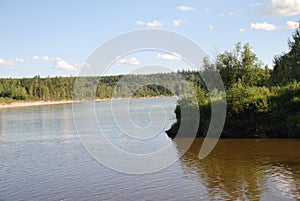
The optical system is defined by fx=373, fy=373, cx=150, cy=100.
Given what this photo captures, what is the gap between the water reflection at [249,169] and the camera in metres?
14.3

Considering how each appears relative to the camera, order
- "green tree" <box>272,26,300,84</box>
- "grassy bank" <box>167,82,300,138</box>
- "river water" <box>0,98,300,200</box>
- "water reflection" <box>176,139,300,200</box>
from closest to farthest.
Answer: "water reflection" <box>176,139,300,200</box>
"river water" <box>0,98,300,200</box>
"grassy bank" <box>167,82,300,138</box>
"green tree" <box>272,26,300,84</box>

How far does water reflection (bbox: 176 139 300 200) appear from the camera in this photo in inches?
561

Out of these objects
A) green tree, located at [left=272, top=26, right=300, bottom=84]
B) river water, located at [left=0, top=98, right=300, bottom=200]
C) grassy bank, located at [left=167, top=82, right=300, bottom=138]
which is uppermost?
green tree, located at [left=272, top=26, right=300, bottom=84]

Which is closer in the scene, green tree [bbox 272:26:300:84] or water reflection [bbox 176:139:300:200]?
water reflection [bbox 176:139:300:200]

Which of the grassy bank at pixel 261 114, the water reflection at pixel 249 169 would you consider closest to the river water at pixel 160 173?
the water reflection at pixel 249 169

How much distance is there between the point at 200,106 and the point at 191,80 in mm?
6679

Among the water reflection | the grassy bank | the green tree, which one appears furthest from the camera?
the green tree

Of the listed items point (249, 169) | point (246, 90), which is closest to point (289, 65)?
point (246, 90)

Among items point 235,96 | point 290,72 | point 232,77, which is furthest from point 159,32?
point 290,72

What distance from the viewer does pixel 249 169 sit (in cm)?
1820

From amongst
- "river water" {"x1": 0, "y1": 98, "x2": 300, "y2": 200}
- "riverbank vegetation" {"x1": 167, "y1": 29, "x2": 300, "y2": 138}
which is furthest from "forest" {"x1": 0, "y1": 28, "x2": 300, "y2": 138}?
"river water" {"x1": 0, "y1": 98, "x2": 300, "y2": 200}

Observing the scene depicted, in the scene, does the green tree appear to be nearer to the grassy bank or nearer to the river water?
the grassy bank

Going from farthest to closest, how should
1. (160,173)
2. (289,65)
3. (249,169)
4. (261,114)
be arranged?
(289,65), (261,114), (160,173), (249,169)

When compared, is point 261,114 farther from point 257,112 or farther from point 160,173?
point 160,173
